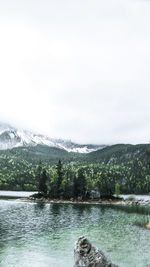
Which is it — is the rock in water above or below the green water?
above

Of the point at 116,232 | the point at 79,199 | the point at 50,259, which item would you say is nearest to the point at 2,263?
the point at 50,259

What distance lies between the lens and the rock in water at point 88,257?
22.3 m

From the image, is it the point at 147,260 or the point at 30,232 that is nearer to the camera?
the point at 147,260

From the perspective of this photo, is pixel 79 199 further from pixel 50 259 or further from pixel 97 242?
pixel 50 259

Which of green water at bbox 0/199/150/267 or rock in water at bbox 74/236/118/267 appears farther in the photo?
green water at bbox 0/199/150/267

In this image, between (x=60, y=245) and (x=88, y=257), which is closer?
(x=88, y=257)

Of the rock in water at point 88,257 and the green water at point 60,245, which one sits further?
the green water at point 60,245

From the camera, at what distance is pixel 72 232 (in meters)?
48.9

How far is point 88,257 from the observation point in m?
22.9

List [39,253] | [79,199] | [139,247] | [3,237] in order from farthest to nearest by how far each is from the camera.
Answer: [79,199] < [3,237] < [139,247] < [39,253]

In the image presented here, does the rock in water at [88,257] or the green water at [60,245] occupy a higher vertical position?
the rock in water at [88,257]

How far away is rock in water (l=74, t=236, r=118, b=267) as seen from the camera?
73.2 feet

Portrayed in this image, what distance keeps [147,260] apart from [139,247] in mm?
7161

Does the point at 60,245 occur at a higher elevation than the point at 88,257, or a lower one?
lower
